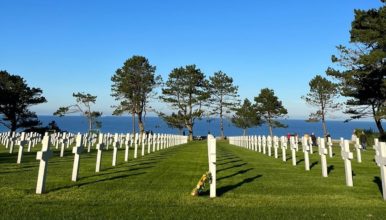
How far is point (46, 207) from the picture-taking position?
21.8 ft

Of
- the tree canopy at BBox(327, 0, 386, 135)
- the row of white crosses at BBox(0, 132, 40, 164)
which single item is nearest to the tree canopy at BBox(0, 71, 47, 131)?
the row of white crosses at BBox(0, 132, 40, 164)

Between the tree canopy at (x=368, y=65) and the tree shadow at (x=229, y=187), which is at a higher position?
the tree canopy at (x=368, y=65)

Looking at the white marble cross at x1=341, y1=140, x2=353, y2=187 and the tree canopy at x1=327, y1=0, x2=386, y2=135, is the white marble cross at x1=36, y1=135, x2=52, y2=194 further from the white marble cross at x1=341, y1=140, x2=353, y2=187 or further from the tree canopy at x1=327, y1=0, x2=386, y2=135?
the tree canopy at x1=327, y1=0, x2=386, y2=135

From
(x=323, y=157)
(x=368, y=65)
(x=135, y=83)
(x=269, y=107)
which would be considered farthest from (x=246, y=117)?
(x=323, y=157)

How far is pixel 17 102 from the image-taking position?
167 ft

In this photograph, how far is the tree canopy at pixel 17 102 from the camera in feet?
164

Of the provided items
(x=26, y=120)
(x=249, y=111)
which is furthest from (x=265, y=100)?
(x=26, y=120)

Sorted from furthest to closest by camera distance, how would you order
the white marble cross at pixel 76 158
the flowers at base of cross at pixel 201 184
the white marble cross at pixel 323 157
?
the white marble cross at pixel 323 157 → the white marble cross at pixel 76 158 → the flowers at base of cross at pixel 201 184

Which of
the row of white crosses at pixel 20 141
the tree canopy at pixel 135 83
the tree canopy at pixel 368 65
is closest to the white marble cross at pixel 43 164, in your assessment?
the row of white crosses at pixel 20 141

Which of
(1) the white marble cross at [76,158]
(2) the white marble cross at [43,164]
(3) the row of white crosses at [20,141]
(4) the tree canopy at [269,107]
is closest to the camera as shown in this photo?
(2) the white marble cross at [43,164]

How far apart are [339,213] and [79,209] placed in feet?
15.4

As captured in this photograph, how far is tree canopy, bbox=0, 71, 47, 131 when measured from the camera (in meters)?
50.0

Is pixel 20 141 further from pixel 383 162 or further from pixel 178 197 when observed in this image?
pixel 383 162

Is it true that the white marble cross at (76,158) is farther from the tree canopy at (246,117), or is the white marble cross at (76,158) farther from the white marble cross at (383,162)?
the tree canopy at (246,117)
